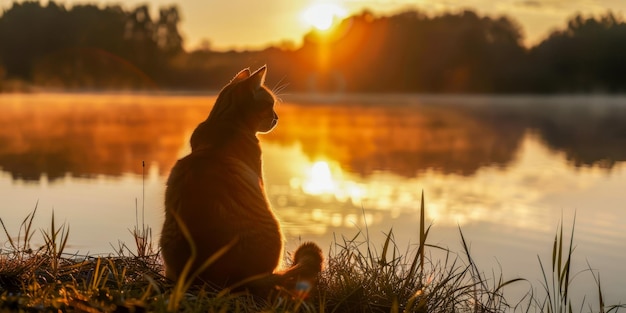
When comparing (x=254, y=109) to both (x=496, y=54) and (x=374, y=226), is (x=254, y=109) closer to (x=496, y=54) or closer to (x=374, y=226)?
(x=374, y=226)

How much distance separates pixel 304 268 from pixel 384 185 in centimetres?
702

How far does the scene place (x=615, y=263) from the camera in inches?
263

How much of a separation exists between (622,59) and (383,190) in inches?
1581

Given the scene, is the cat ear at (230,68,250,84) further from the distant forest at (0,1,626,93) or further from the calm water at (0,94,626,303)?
the distant forest at (0,1,626,93)

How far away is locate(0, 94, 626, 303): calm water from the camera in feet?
24.0

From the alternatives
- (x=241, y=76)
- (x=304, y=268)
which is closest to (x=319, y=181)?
(x=241, y=76)

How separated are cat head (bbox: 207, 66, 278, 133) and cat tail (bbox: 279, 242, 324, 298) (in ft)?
2.77

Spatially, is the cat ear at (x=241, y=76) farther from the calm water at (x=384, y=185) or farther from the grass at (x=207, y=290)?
the grass at (x=207, y=290)

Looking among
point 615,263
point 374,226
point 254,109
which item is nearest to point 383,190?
point 374,226

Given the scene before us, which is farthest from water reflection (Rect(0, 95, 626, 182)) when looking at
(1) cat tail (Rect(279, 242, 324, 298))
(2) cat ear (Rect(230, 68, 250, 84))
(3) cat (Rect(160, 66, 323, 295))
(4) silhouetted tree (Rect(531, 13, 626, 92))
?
(4) silhouetted tree (Rect(531, 13, 626, 92))

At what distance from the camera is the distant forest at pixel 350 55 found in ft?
156

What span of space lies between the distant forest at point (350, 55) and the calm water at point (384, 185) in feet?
89.9

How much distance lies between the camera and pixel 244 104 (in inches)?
177

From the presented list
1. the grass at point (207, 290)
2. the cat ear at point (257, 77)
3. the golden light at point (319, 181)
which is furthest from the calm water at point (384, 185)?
the cat ear at point (257, 77)
